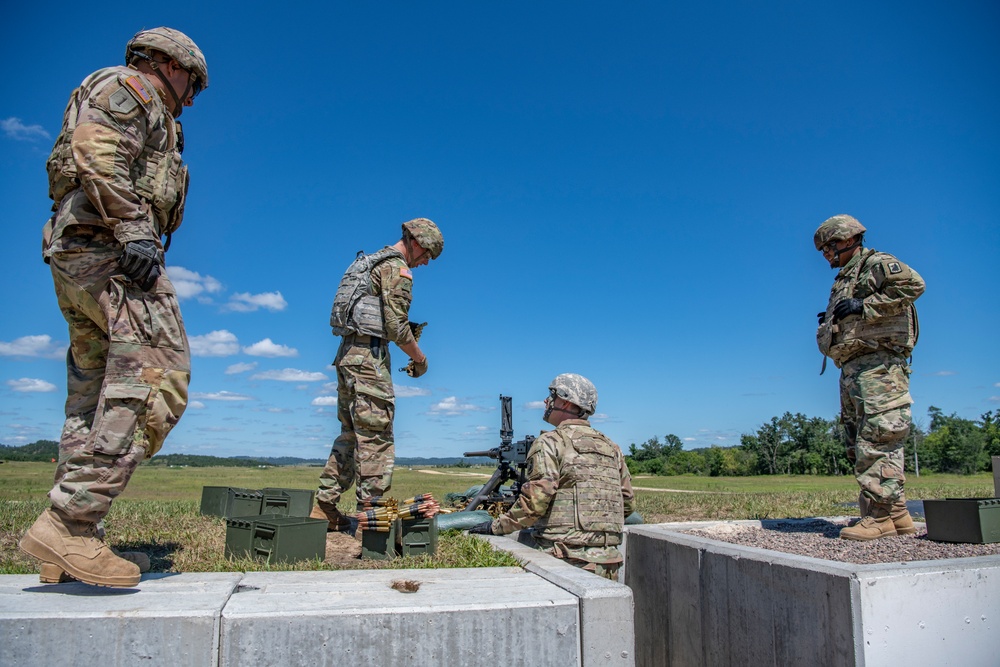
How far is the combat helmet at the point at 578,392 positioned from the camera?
208 inches

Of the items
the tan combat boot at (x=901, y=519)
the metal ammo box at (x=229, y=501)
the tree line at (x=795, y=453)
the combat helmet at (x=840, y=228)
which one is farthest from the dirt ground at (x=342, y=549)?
the tree line at (x=795, y=453)

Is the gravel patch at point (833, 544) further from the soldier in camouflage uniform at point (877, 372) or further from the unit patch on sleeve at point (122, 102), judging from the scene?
the unit patch on sleeve at point (122, 102)

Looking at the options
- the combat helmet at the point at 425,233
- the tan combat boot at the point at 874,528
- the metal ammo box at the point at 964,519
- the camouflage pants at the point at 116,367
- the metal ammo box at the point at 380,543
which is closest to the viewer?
the camouflage pants at the point at 116,367

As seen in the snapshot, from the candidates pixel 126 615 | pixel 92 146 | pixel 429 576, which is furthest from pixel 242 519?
pixel 92 146

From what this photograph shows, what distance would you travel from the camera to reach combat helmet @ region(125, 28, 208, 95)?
3.45 metres

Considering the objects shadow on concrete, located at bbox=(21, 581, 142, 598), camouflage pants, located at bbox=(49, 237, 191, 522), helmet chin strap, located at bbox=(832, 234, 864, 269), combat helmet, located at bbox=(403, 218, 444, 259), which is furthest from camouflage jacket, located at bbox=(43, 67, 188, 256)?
helmet chin strap, located at bbox=(832, 234, 864, 269)

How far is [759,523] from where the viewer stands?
6262 mm

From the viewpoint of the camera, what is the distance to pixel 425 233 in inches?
241

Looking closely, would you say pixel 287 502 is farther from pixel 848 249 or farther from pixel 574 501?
pixel 848 249

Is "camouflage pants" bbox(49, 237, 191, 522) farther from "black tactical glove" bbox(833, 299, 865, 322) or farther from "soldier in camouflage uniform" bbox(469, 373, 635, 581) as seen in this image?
"black tactical glove" bbox(833, 299, 865, 322)

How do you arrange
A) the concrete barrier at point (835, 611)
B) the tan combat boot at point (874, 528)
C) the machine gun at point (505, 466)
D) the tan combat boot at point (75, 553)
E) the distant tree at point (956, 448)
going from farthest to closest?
the distant tree at point (956, 448), the machine gun at point (505, 466), the tan combat boot at point (874, 528), the concrete barrier at point (835, 611), the tan combat boot at point (75, 553)

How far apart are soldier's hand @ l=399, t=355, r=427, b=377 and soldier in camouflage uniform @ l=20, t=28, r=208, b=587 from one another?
121 inches

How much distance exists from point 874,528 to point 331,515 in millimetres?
4130

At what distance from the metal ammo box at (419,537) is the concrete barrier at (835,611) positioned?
63.3 inches
